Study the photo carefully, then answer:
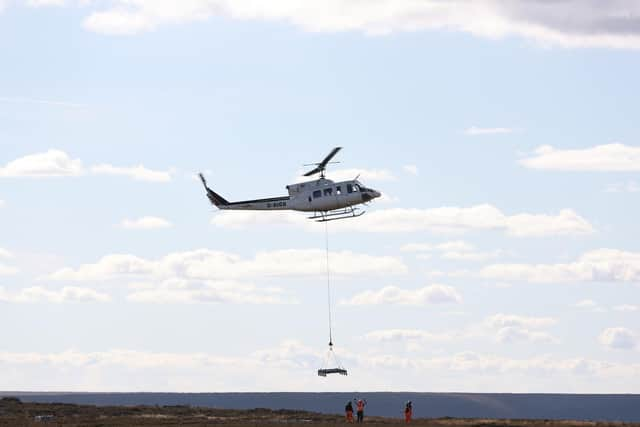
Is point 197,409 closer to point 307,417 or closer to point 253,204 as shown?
point 307,417

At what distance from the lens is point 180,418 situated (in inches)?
3701

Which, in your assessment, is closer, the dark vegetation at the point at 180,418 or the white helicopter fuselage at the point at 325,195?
the dark vegetation at the point at 180,418

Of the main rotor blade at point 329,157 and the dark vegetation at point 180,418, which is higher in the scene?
the main rotor blade at point 329,157

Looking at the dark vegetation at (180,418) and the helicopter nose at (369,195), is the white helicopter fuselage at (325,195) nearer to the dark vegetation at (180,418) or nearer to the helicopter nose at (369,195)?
the helicopter nose at (369,195)

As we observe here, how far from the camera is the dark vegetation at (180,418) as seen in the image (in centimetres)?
8181

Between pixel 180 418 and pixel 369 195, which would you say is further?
pixel 180 418

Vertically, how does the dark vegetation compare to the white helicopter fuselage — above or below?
below

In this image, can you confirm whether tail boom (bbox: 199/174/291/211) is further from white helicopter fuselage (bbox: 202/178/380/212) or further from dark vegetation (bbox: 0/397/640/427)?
dark vegetation (bbox: 0/397/640/427)

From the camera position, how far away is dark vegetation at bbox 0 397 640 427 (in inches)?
3221

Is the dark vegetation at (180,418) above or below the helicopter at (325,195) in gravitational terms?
below

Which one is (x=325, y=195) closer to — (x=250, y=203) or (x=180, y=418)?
(x=250, y=203)

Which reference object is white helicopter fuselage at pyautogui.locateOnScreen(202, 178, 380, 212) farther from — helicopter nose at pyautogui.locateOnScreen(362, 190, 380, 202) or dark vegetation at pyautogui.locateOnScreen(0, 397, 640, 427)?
dark vegetation at pyautogui.locateOnScreen(0, 397, 640, 427)

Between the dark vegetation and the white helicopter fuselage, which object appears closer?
the dark vegetation

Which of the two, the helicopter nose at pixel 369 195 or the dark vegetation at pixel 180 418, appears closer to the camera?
the dark vegetation at pixel 180 418
